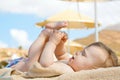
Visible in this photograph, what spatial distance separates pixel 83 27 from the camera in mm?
13984

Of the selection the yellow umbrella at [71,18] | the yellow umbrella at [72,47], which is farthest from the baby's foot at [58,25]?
the yellow umbrella at [72,47]

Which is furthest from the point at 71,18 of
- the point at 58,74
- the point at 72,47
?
the point at 58,74

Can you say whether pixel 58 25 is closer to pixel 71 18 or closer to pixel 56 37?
pixel 56 37

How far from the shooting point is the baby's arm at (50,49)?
75.7 inches

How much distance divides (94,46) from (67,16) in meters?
10.4

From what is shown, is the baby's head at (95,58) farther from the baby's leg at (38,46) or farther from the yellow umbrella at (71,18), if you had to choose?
the yellow umbrella at (71,18)

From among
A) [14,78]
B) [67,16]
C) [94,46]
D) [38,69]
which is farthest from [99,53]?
[67,16]

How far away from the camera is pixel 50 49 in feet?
6.51

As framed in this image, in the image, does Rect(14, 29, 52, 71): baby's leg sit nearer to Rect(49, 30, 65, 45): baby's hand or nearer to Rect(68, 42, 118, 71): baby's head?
Rect(49, 30, 65, 45): baby's hand

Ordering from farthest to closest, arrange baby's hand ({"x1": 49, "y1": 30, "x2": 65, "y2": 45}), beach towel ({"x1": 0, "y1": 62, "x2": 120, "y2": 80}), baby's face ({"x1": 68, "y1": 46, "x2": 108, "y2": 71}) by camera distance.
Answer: baby's hand ({"x1": 49, "y1": 30, "x2": 65, "y2": 45}) < baby's face ({"x1": 68, "y1": 46, "x2": 108, "y2": 71}) < beach towel ({"x1": 0, "y1": 62, "x2": 120, "y2": 80})

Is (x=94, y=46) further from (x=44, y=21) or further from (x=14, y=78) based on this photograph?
(x=44, y=21)

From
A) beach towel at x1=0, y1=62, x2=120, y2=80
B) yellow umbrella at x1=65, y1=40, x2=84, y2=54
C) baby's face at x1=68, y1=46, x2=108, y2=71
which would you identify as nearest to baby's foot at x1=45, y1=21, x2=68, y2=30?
baby's face at x1=68, y1=46, x2=108, y2=71

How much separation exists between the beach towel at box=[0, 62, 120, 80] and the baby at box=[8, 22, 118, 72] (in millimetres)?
75

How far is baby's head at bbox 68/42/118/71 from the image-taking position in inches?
74.8
